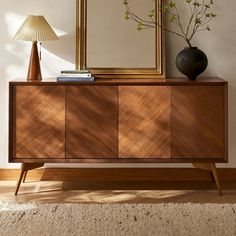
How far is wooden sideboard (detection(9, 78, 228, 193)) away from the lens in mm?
4332

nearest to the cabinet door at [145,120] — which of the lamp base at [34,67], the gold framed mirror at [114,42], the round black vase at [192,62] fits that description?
the round black vase at [192,62]

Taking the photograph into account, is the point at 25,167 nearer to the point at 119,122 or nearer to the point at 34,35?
the point at 119,122

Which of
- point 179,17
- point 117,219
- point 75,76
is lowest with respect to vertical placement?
point 117,219

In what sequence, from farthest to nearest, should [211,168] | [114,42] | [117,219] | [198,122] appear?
[114,42], [211,168], [198,122], [117,219]

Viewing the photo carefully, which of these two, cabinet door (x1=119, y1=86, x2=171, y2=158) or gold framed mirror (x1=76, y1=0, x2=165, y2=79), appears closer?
cabinet door (x1=119, y1=86, x2=171, y2=158)

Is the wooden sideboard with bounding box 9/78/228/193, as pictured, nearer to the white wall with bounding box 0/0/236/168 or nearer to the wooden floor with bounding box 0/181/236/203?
the wooden floor with bounding box 0/181/236/203

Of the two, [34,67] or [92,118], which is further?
[34,67]

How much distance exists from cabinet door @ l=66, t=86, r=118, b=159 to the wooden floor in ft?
1.04

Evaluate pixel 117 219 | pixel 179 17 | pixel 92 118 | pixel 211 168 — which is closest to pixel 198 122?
pixel 211 168

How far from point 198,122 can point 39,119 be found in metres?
1.06

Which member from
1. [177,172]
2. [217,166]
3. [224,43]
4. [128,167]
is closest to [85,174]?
[128,167]

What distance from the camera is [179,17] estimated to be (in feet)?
15.4

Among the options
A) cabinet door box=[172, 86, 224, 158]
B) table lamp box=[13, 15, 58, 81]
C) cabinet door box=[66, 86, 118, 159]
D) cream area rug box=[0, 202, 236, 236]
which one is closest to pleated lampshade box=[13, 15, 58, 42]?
table lamp box=[13, 15, 58, 81]

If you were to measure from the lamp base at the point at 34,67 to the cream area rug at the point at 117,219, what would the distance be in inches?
36.5
